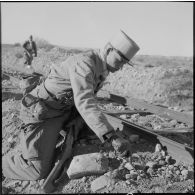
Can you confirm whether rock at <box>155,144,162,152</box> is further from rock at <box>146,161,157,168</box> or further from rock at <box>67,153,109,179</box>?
rock at <box>67,153,109,179</box>

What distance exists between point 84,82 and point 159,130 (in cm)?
251

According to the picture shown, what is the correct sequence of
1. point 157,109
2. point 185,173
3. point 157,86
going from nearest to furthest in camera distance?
point 185,173
point 157,109
point 157,86

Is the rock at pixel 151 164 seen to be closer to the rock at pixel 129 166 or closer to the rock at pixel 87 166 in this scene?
the rock at pixel 129 166

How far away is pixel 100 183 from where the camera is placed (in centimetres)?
392

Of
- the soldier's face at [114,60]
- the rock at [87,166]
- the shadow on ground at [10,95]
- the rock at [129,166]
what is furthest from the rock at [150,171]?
the shadow on ground at [10,95]

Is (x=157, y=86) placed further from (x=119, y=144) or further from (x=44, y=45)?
(x=44, y=45)

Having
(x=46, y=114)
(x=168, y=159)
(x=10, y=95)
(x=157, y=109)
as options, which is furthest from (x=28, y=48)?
(x=168, y=159)

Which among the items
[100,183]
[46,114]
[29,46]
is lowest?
[100,183]

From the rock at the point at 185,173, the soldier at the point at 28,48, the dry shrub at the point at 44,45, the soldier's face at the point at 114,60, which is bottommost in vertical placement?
the rock at the point at 185,173

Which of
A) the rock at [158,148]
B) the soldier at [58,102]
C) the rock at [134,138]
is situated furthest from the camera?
the rock at [134,138]

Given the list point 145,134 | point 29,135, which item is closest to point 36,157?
point 29,135

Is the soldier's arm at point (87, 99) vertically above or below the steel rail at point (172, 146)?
above

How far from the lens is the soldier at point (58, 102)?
3809 millimetres

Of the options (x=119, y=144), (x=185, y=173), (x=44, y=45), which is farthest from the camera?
(x=44, y=45)
